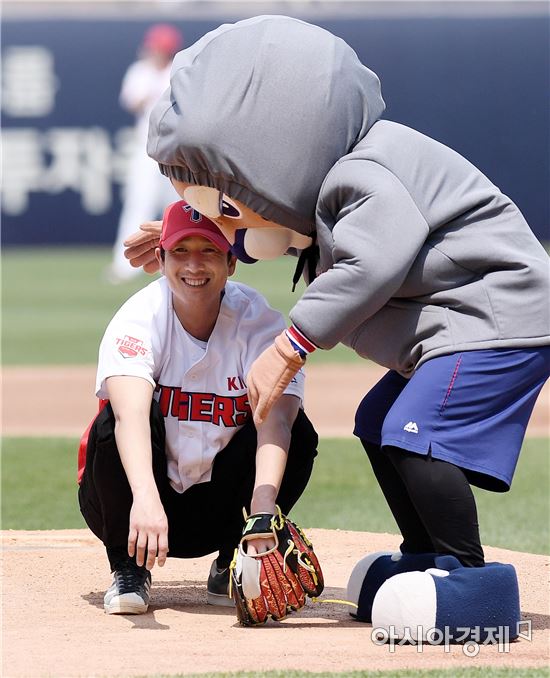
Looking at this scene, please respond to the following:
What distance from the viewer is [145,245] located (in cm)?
392

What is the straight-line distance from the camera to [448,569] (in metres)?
3.22

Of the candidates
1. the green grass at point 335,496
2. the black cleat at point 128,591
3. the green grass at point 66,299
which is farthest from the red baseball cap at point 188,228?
the green grass at point 66,299

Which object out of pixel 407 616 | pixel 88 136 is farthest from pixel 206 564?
pixel 88 136

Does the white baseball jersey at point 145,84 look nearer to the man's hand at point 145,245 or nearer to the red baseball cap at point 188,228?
the man's hand at point 145,245

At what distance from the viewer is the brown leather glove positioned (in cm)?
318

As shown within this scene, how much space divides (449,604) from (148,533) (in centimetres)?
76

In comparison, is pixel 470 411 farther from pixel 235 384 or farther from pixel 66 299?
pixel 66 299

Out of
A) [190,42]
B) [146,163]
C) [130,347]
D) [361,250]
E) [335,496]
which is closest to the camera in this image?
[361,250]

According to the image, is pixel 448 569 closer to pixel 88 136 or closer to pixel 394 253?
pixel 394 253

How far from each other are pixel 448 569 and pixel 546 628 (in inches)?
14.4

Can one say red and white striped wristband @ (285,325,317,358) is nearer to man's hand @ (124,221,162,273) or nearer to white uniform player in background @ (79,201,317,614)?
white uniform player in background @ (79,201,317,614)

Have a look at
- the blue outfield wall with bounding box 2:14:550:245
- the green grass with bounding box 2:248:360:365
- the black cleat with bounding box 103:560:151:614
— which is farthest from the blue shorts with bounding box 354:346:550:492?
the blue outfield wall with bounding box 2:14:550:245

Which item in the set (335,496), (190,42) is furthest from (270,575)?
(190,42)

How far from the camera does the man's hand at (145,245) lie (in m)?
3.88
